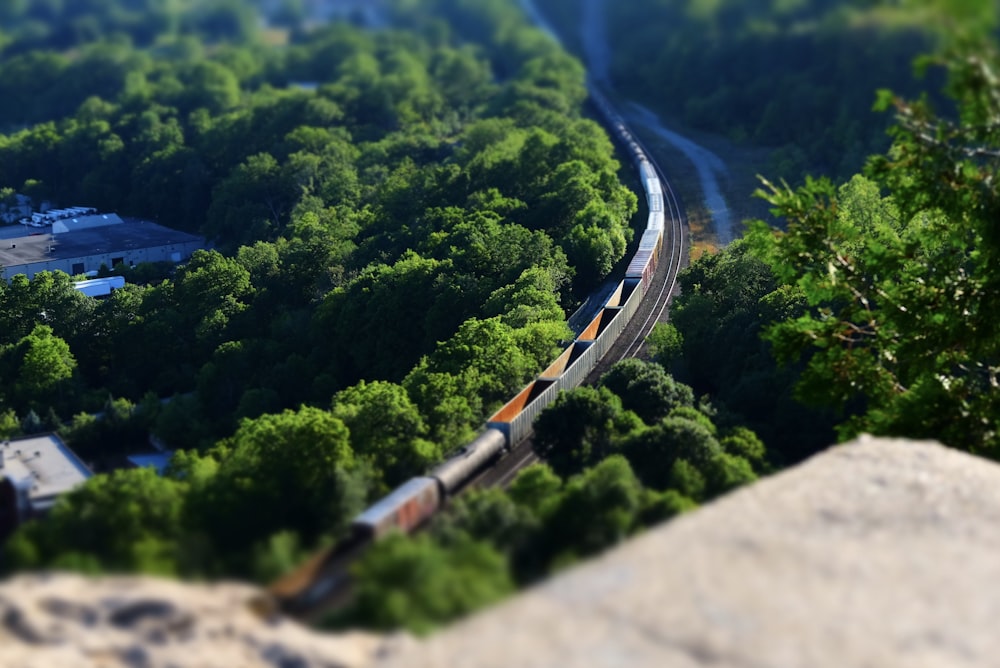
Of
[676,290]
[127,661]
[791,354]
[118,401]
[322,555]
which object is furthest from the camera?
[676,290]

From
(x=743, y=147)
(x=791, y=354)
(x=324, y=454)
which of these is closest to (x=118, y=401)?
(x=324, y=454)

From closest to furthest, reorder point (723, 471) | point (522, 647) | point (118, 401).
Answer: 1. point (522, 647)
2. point (723, 471)
3. point (118, 401)

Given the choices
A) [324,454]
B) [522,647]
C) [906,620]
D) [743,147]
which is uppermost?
[522,647]

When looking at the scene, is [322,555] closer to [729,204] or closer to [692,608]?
[692,608]

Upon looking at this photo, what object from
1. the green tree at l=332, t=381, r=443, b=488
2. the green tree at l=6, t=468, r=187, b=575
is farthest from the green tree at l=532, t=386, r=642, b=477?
the green tree at l=6, t=468, r=187, b=575

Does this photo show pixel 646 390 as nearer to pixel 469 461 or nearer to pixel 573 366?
pixel 573 366

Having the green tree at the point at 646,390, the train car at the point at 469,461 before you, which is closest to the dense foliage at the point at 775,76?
the green tree at the point at 646,390

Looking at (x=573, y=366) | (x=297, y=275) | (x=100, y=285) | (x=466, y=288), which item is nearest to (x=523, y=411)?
(x=573, y=366)
